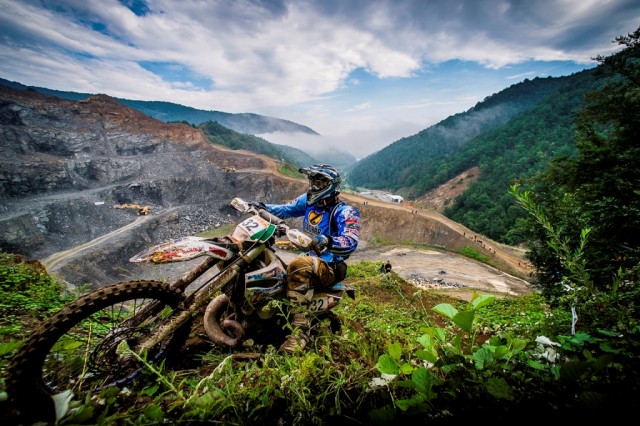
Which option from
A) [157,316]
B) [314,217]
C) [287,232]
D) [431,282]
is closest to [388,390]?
[287,232]

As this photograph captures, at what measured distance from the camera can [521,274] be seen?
28609mm

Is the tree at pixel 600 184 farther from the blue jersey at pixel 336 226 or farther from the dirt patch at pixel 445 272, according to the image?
the blue jersey at pixel 336 226

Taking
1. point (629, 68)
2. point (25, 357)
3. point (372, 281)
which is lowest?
point (372, 281)

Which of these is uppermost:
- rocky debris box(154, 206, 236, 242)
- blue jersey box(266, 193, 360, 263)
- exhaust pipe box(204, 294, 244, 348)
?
blue jersey box(266, 193, 360, 263)

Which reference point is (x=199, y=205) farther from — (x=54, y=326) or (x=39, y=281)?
(x=54, y=326)

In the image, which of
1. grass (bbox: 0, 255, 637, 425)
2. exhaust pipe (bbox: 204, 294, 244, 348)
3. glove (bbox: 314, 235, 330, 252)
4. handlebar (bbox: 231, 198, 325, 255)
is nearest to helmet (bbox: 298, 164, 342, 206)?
handlebar (bbox: 231, 198, 325, 255)

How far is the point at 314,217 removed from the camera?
4371mm

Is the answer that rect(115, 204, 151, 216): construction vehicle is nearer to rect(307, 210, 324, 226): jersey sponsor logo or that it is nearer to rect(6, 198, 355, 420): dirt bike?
rect(6, 198, 355, 420): dirt bike

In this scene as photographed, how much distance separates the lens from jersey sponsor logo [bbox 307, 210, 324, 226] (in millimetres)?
4302

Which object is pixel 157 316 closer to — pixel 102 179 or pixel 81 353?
pixel 81 353

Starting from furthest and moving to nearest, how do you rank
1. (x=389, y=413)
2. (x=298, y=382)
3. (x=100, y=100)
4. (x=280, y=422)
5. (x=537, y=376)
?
1. (x=100, y=100)
2. (x=298, y=382)
3. (x=280, y=422)
4. (x=537, y=376)
5. (x=389, y=413)

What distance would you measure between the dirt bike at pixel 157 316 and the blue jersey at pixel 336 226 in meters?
0.58

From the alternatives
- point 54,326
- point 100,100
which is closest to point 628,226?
point 54,326

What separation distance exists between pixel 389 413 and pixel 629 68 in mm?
19795
